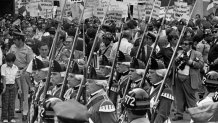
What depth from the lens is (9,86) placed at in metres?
14.3

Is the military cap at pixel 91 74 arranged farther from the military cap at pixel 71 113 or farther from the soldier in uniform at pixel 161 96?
the military cap at pixel 71 113

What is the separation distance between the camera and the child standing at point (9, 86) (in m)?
14.1

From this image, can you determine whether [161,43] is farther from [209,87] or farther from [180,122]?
[209,87]

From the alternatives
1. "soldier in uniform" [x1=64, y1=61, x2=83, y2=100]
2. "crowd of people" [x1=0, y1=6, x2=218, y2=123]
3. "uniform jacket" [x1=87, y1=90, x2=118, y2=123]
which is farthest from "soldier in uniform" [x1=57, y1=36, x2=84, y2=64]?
"uniform jacket" [x1=87, y1=90, x2=118, y2=123]

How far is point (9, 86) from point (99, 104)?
21.4 ft

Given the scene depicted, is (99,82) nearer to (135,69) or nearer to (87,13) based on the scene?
(135,69)

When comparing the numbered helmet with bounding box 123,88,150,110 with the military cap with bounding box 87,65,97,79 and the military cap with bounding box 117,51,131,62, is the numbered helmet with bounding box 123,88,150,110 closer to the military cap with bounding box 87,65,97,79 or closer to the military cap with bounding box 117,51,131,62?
the military cap with bounding box 87,65,97,79

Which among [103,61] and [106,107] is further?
[103,61]

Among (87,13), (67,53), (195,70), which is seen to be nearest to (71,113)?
(67,53)

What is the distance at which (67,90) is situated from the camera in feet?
30.8

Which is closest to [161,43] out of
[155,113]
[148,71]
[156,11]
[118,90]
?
[156,11]

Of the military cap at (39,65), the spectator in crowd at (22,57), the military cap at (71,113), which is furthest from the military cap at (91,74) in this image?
the spectator in crowd at (22,57)

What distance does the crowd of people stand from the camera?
6859 millimetres

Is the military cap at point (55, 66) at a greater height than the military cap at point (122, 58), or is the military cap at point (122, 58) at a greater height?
the military cap at point (55, 66)
